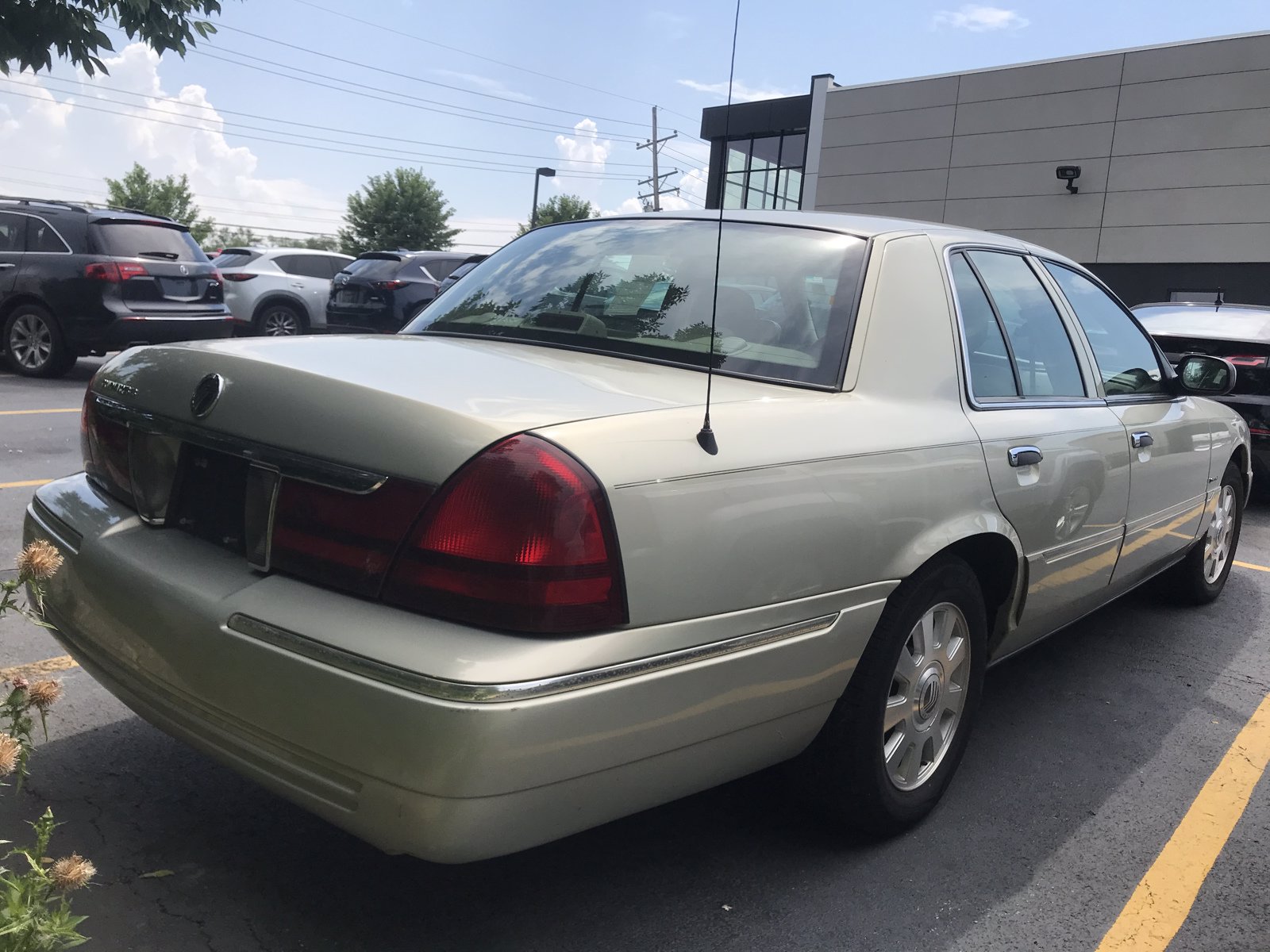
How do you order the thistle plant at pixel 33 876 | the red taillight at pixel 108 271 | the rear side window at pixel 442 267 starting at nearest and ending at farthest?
the thistle plant at pixel 33 876
the red taillight at pixel 108 271
the rear side window at pixel 442 267

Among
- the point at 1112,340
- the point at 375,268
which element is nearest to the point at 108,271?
the point at 375,268

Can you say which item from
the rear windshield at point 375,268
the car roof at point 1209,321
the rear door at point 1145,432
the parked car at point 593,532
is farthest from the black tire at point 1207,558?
the rear windshield at point 375,268

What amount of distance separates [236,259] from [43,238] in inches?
190

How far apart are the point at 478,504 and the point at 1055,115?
2412 cm

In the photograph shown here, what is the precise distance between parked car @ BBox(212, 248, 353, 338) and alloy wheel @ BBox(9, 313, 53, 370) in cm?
373

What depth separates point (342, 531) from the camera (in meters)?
1.95

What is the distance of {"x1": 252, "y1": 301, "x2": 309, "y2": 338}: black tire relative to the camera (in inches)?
588

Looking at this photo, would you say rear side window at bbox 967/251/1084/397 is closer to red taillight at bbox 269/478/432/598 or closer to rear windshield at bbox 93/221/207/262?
red taillight at bbox 269/478/432/598

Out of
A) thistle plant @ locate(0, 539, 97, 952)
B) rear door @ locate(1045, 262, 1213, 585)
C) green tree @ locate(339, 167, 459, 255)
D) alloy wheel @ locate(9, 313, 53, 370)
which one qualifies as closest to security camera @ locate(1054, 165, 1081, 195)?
alloy wheel @ locate(9, 313, 53, 370)

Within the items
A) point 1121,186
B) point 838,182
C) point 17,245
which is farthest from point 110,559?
point 838,182

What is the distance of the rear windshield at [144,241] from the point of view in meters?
10.7

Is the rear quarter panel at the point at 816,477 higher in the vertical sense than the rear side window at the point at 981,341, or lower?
lower

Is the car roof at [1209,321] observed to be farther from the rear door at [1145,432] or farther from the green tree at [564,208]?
the green tree at [564,208]

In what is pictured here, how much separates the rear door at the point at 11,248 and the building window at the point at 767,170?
24607 millimetres
